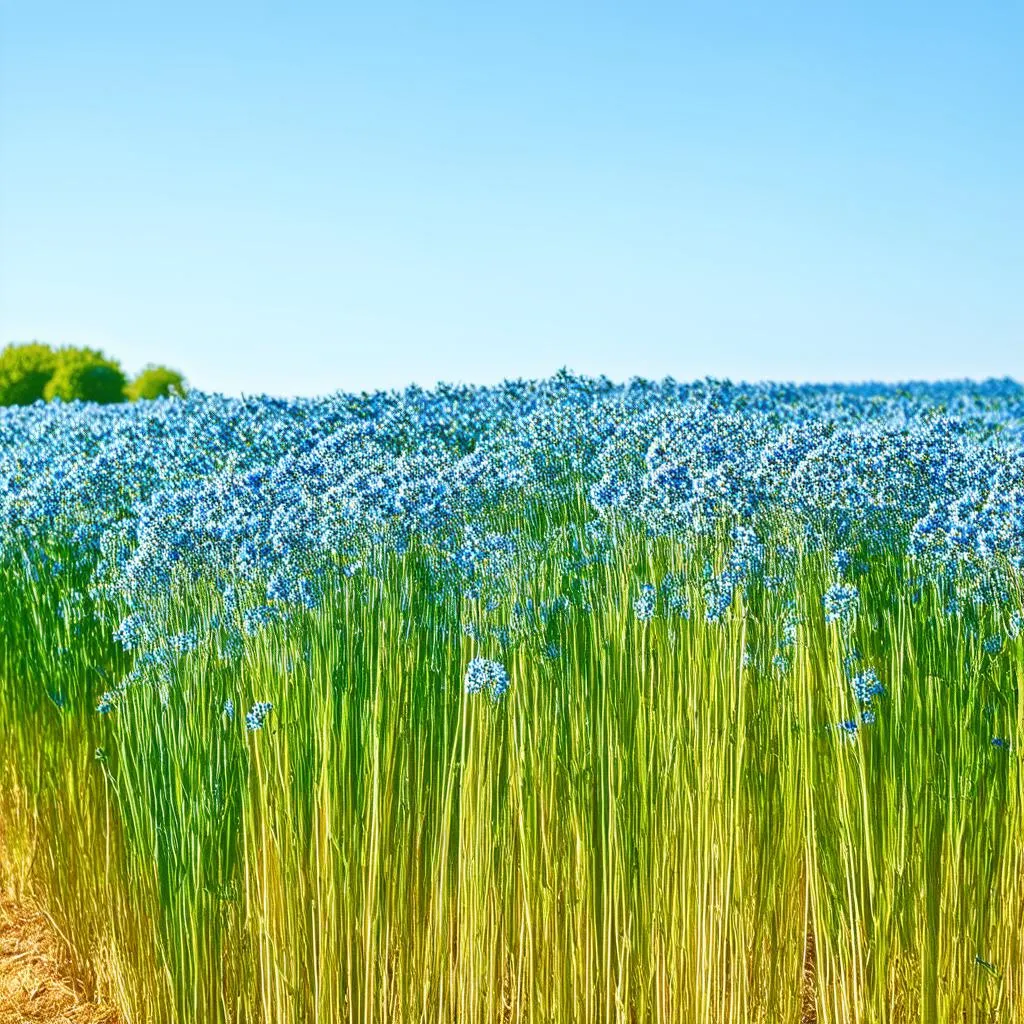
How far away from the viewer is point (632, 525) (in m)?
4.07

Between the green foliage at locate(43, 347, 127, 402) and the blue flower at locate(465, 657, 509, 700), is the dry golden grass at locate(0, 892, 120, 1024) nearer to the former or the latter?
the blue flower at locate(465, 657, 509, 700)

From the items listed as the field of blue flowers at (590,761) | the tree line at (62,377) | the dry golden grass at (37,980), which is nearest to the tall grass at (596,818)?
the field of blue flowers at (590,761)

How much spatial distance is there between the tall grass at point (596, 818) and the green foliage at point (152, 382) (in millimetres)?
17027

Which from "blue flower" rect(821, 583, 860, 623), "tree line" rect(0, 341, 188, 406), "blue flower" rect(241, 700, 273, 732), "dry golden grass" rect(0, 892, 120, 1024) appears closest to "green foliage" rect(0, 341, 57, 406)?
"tree line" rect(0, 341, 188, 406)

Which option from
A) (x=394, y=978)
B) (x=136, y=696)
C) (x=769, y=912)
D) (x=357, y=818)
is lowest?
(x=394, y=978)

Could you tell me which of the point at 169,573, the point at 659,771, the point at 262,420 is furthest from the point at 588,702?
the point at 262,420

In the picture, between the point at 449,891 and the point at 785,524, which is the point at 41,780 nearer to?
the point at 449,891

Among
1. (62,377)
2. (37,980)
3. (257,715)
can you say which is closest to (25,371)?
(62,377)

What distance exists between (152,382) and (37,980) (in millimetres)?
16303

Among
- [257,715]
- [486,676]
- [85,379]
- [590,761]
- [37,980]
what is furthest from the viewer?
[85,379]

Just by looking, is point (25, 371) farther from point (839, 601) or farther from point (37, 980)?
point (839, 601)

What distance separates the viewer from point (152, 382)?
65.4ft

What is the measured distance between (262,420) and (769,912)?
15.1 feet

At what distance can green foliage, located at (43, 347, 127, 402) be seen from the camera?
18922 millimetres
